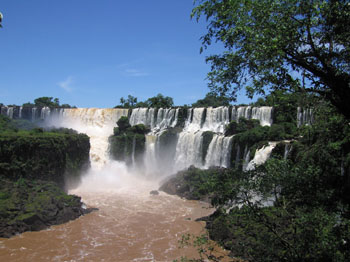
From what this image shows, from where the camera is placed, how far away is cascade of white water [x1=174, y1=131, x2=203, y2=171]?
29453 millimetres

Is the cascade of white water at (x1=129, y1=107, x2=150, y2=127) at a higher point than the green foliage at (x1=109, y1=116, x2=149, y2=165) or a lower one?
higher

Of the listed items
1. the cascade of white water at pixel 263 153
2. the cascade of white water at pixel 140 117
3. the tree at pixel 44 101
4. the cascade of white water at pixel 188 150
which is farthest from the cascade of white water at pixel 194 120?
the tree at pixel 44 101

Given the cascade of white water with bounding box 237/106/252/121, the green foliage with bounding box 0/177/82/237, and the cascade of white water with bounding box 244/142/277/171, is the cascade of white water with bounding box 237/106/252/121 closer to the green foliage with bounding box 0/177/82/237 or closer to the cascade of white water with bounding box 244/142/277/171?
the cascade of white water with bounding box 244/142/277/171

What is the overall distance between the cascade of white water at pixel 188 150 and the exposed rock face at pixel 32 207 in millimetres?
12923

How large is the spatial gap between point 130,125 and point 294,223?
34.5m

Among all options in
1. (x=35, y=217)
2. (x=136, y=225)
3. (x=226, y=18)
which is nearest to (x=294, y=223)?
(x=226, y=18)

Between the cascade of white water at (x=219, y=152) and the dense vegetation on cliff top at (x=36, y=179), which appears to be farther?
the cascade of white water at (x=219, y=152)

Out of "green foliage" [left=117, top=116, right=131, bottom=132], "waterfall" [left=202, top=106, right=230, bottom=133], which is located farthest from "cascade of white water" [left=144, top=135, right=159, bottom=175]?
"waterfall" [left=202, top=106, right=230, bottom=133]

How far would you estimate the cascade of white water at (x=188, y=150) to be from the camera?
96.6 feet

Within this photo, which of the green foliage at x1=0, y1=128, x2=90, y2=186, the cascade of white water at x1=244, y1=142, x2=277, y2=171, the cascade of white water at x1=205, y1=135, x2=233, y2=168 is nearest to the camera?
the cascade of white water at x1=244, y1=142, x2=277, y2=171

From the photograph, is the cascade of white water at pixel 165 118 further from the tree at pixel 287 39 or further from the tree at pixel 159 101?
the tree at pixel 287 39

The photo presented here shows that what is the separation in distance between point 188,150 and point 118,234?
16.0 meters

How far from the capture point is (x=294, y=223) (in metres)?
4.96

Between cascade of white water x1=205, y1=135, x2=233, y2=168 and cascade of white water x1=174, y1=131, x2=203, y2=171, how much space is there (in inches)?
52.7
